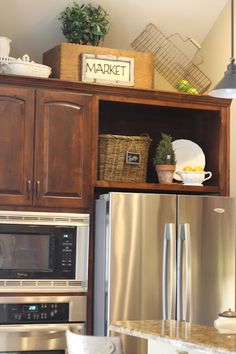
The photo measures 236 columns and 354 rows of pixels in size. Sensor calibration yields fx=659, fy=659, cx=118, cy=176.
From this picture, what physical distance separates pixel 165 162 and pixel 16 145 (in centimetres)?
96

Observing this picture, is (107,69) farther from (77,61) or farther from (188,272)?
(188,272)

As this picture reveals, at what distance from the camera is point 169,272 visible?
385 centimetres

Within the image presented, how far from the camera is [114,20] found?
444cm

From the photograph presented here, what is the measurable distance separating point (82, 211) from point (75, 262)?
30 cm

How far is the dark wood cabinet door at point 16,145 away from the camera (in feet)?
12.3

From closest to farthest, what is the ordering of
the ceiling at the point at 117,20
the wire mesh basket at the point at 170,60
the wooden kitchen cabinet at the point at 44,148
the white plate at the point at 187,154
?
the wooden kitchen cabinet at the point at 44,148 → the ceiling at the point at 117,20 → the white plate at the point at 187,154 → the wire mesh basket at the point at 170,60

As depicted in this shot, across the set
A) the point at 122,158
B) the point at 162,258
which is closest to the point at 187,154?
the point at 122,158

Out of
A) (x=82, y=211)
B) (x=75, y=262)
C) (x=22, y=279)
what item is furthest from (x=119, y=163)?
(x=22, y=279)

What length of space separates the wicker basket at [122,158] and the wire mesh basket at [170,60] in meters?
0.73

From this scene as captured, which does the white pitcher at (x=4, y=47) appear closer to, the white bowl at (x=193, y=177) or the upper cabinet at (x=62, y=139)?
the upper cabinet at (x=62, y=139)

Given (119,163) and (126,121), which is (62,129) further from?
(126,121)

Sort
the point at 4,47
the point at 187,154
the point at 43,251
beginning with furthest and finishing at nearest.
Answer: the point at 187,154 → the point at 4,47 → the point at 43,251

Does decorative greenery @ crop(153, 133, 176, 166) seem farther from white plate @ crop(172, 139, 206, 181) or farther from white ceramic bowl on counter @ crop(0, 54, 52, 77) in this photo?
white ceramic bowl on counter @ crop(0, 54, 52, 77)

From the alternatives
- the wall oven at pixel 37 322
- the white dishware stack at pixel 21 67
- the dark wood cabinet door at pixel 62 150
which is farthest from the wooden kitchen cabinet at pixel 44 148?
the wall oven at pixel 37 322
